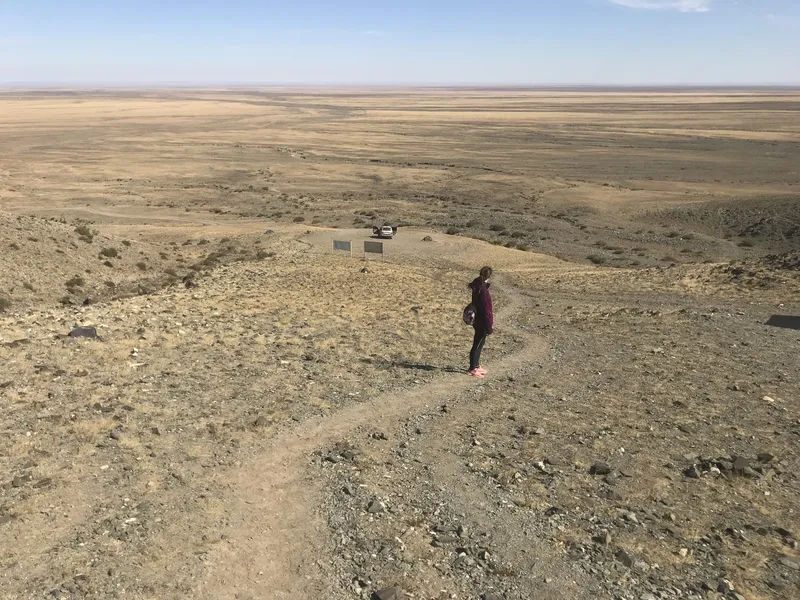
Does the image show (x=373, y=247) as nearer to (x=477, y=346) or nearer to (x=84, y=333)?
(x=84, y=333)

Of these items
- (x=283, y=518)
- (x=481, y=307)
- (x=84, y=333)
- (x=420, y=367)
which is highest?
(x=481, y=307)

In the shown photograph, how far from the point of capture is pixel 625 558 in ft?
21.5

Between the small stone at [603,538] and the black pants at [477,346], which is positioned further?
the black pants at [477,346]

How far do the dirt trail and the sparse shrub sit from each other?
1693 centimetres

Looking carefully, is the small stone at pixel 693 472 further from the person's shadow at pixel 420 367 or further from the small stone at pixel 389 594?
the person's shadow at pixel 420 367

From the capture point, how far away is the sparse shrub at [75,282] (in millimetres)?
23438

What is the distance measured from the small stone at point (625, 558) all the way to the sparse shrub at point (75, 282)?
21.9 meters

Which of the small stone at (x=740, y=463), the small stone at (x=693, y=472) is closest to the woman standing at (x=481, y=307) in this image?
the small stone at (x=693, y=472)

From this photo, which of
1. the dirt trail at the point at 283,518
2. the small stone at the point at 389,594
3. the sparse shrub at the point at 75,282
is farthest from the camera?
the sparse shrub at the point at 75,282

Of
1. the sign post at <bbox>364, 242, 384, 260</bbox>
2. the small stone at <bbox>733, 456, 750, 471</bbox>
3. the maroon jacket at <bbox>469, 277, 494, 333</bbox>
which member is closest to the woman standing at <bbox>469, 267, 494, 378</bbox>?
the maroon jacket at <bbox>469, 277, 494, 333</bbox>

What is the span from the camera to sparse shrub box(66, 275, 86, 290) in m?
23.4

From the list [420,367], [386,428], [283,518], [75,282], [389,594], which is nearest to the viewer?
[389,594]

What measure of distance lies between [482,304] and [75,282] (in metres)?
17.8

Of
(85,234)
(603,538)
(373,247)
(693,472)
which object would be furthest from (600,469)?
(85,234)
